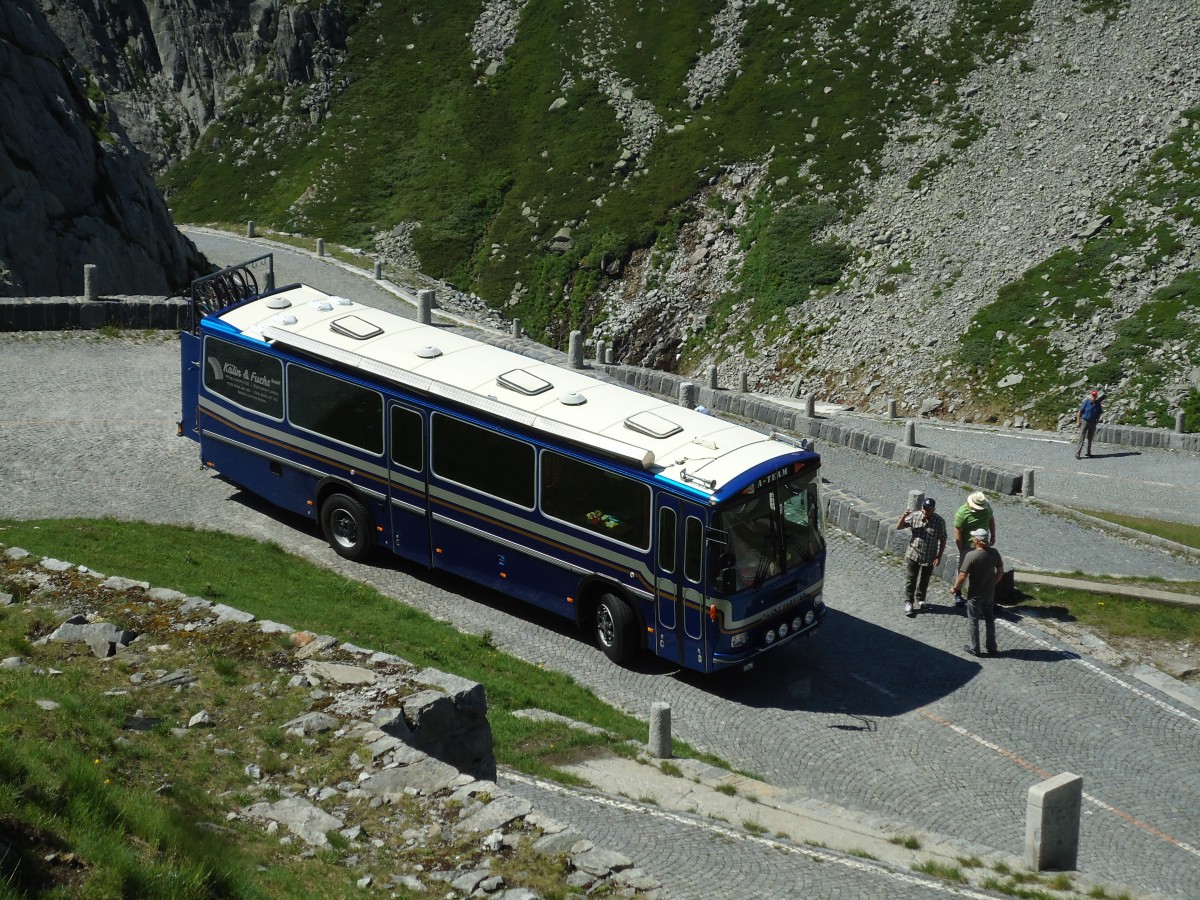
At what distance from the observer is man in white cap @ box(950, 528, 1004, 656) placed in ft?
58.6

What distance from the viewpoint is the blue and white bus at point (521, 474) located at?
16.7 m

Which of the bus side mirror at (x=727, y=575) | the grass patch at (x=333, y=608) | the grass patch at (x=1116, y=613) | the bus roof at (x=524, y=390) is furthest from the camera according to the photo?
the grass patch at (x=1116, y=613)

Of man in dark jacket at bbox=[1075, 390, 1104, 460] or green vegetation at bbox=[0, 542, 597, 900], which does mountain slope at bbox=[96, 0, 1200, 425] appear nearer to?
man in dark jacket at bbox=[1075, 390, 1104, 460]

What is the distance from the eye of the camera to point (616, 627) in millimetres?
17438

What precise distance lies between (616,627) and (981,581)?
17.5 feet

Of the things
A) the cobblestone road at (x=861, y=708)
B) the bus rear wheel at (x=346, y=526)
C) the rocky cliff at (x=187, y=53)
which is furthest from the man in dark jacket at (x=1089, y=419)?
the rocky cliff at (x=187, y=53)

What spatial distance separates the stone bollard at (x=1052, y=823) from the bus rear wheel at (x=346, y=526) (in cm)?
1140

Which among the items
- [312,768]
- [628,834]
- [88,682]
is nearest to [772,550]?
[628,834]

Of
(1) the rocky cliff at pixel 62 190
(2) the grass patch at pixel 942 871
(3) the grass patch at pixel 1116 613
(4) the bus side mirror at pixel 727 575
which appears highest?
(1) the rocky cliff at pixel 62 190

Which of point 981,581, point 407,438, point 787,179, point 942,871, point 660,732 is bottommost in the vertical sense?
point 942,871

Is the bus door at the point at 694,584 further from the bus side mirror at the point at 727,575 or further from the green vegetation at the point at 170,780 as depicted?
the green vegetation at the point at 170,780

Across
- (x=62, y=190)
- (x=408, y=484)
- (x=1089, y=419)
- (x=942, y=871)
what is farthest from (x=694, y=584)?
(x=62, y=190)

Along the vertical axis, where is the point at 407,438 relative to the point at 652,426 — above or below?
below

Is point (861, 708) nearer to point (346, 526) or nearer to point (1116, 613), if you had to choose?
point (1116, 613)
